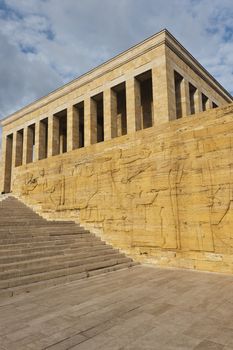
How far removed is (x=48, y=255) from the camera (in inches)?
281

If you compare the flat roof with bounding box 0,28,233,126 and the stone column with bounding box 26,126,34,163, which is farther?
the stone column with bounding box 26,126,34,163

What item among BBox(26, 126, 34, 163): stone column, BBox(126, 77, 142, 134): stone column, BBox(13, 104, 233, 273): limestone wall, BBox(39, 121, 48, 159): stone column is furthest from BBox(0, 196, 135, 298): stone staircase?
BBox(26, 126, 34, 163): stone column

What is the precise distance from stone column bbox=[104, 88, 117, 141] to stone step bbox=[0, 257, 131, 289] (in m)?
10.3

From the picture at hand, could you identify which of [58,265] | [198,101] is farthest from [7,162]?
[58,265]

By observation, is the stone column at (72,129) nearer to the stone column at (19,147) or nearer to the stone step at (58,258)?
the stone column at (19,147)

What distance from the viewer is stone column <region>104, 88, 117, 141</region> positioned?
679 inches

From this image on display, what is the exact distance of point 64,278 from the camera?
6.05m

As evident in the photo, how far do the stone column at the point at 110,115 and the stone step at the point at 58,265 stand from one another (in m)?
9.88

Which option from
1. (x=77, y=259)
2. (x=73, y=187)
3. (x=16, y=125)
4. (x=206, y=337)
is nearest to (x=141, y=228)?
(x=77, y=259)

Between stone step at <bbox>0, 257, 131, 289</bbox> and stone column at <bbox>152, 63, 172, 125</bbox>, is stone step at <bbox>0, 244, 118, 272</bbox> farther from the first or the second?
stone column at <bbox>152, 63, 172, 125</bbox>

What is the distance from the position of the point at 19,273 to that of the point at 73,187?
18.2ft

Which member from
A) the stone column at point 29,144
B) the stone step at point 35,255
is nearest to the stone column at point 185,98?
the stone step at point 35,255

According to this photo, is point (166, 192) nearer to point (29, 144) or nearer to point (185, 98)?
point (185, 98)

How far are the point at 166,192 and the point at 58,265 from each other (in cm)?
358
